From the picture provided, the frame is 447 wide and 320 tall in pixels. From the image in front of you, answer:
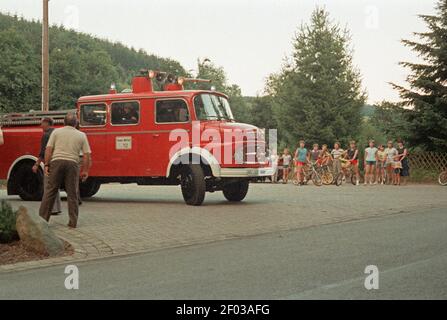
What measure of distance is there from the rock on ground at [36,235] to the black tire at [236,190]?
919 cm

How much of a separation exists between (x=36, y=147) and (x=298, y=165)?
506 inches

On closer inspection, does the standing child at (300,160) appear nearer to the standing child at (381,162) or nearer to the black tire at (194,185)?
the standing child at (381,162)

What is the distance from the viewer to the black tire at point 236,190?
1858 centimetres

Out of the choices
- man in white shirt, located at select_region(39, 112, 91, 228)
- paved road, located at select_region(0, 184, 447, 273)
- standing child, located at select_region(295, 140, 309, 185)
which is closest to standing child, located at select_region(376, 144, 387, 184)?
standing child, located at select_region(295, 140, 309, 185)

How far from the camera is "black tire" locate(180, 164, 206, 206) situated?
16.8 m

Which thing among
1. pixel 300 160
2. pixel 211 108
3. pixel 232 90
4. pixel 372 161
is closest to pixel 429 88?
pixel 372 161

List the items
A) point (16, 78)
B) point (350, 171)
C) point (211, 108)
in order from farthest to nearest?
1. point (16, 78)
2. point (350, 171)
3. point (211, 108)

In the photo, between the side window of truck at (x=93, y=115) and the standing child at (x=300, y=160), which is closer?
the side window of truck at (x=93, y=115)

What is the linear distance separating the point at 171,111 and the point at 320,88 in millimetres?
33726

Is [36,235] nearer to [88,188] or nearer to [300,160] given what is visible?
[88,188]

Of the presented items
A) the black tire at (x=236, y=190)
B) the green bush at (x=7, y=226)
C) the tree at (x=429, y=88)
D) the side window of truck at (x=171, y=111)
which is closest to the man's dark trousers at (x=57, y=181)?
the green bush at (x=7, y=226)

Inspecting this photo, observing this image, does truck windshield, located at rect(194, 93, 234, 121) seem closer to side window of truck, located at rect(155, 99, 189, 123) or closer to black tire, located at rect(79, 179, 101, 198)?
side window of truck, located at rect(155, 99, 189, 123)

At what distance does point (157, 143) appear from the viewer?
17891 mm
